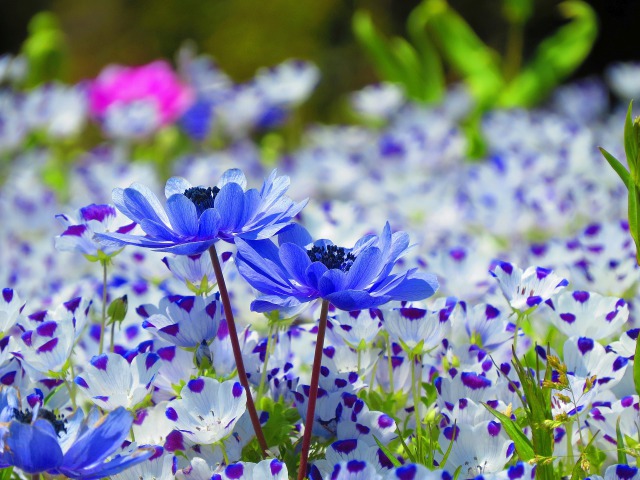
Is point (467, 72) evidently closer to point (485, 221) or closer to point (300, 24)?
point (485, 221)

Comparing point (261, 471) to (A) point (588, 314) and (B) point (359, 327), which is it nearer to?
(B) point (359, 327)

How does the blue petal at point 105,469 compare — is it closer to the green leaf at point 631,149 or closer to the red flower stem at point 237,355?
the red flower stem at point 237,355

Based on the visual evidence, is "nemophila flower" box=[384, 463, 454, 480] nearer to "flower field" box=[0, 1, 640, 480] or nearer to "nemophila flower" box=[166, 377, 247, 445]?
"flower field" box=[0, 1, 640, 480]

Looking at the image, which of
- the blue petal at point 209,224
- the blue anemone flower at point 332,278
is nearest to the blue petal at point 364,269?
the blue anemone flower at point 332,278

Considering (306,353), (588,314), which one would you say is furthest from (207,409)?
(588,314)

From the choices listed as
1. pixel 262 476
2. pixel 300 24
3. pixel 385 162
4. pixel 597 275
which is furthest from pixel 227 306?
pixel 300 24

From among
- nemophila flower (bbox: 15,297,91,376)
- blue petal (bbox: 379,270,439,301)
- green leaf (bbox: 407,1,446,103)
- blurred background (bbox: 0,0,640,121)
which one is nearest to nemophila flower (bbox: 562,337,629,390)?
blue petal (bbox: 379,270,439,301)
